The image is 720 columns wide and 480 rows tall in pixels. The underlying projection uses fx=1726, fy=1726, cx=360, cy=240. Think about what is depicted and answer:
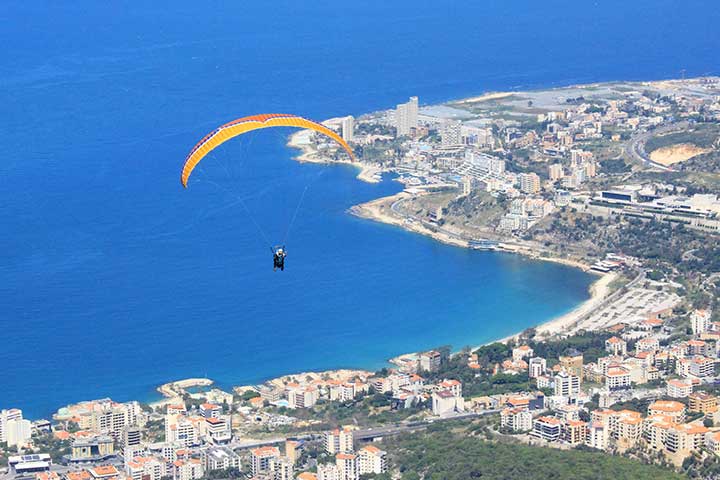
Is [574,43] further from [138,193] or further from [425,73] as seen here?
[138,193]

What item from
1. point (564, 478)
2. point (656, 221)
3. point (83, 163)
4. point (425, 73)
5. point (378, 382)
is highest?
point (425, 73)

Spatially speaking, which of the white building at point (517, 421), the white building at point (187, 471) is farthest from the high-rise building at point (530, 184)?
the white building at point (187, 471)

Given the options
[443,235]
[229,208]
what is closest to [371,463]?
[443,235]

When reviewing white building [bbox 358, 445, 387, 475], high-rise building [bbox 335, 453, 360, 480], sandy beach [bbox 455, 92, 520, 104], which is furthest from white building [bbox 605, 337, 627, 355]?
sandy beach [bbox 455, 92, 520, 104]

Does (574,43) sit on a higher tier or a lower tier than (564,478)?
higher

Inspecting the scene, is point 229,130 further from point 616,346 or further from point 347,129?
point 347,129

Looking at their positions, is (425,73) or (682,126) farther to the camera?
(425,73)

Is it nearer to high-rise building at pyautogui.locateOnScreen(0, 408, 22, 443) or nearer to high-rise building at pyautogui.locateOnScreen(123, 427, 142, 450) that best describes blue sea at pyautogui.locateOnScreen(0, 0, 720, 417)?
high-rise building at pyautogui.locateOnScreen(0, 408, 22, 443)

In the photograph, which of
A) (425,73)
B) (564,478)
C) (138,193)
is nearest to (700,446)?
(564,478)
